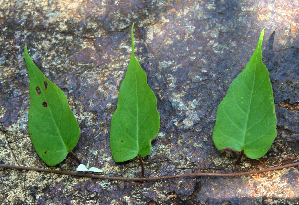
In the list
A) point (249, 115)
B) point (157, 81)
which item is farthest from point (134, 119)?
point (249, 115)

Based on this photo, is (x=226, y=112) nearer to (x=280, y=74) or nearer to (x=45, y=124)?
(x=280, y=74)

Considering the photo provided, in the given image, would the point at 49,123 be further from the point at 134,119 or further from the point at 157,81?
the point at 157,81

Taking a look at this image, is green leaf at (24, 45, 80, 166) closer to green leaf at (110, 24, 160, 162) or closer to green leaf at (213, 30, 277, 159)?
green leaf at (110, 24, 160, 162)

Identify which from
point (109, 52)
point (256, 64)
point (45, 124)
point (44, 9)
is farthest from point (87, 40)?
point (256, 64)

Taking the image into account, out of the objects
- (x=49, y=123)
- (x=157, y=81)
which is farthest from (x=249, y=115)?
Answer: (x=49, y=123)

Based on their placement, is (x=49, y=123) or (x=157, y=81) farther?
(x=157, y=81)

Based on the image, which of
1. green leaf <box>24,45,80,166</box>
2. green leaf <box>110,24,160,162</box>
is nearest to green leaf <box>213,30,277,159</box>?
green leaf <box>110,24,160,162</box>
